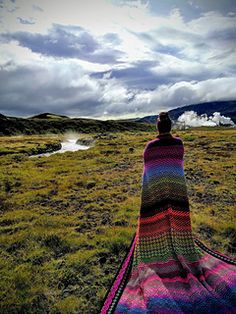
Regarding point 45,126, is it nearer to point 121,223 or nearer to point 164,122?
point 121,223

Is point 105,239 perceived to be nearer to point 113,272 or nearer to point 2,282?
point 113,272

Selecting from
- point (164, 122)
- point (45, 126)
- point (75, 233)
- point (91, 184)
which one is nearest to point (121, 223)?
point (75, 233)

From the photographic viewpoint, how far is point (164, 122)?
607 centimetres

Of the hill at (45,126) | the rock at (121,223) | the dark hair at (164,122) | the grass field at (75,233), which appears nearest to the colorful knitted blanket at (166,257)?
the dark hair at (164,122)

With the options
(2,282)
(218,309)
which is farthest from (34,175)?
(218,309)

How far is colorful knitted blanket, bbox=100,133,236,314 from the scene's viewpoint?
17.3 feet

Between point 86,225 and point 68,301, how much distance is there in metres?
4.86

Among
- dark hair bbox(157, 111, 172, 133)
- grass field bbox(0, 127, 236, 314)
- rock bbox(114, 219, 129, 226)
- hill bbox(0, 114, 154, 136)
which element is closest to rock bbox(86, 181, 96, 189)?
grass field bbox(0, 127, 236, 314)

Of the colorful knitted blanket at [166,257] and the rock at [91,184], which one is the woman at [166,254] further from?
the rock at [91,184]

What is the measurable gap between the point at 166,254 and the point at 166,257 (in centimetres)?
6

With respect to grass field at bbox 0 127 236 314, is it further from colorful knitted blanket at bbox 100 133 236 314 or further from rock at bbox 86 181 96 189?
colorful knitted blanket at bbox 100 133 236 314

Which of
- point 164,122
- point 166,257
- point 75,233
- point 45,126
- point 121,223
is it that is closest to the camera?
point 166,257

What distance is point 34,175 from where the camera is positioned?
945 inches

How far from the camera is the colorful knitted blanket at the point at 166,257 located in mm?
5270
